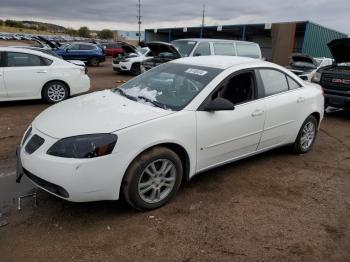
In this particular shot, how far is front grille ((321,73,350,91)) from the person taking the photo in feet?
27.1

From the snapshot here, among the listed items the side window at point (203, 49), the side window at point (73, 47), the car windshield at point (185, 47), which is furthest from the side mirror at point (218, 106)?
the side window at point (73, 47)

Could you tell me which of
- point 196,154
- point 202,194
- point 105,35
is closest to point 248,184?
point 202,194

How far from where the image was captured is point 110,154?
311 cm

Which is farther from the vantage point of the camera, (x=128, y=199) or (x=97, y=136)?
(x=128, y=199)

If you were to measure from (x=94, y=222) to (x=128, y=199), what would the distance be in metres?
0.40

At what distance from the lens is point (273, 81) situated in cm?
473

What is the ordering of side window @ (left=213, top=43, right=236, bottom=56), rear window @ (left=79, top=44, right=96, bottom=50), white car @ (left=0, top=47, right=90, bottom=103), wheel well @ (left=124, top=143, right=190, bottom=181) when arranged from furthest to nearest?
rear window @ (left=79, top=44, right=96, bottom=50) < side window @ (left=213, top=43, right=236, bottom=56) < white car @ (left=0, top=47, right=90, bottom=103) < wheel well @ (left=124, top=143, right=190, bottom=181)

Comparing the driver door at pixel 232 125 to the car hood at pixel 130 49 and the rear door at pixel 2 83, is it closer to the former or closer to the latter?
the rear door at pixel 2 83

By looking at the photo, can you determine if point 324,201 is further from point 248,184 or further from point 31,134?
point 31,134

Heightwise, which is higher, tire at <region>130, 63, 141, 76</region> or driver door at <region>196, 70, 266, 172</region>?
driver door at <region>196, 70, 266, 172</region>

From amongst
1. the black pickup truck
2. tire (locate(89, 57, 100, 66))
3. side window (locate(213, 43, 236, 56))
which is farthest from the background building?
the black pickup truck

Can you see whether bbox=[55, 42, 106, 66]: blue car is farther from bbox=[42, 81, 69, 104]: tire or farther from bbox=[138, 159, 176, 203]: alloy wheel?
bbox=[138, 159, 176, 203]: alloy wheel

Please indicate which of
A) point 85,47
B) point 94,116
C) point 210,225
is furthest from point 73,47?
point 210,225

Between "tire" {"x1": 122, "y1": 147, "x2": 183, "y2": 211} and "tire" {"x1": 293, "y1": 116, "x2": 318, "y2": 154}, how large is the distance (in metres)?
2.45
